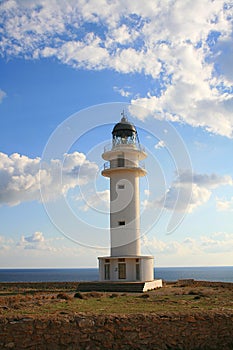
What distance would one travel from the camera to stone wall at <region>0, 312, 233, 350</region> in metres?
9.67

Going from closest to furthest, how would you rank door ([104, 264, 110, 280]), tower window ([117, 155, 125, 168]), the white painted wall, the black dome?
the white painted wall < door ([104, 264, 110, 280]) < tower window ([117, 155, 125, 168]) < the black dome

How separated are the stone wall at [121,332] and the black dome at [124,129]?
18.0 metres

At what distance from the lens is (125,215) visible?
84.0 ft

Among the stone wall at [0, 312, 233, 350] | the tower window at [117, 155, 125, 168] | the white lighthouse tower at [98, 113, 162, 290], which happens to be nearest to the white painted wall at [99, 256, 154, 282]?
the white lighthouse tower at [98, 113, 162, 290]

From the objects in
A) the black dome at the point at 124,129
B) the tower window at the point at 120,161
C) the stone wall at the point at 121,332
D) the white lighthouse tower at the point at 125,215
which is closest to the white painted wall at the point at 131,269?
the white lighthouse tower at the point at 125,215

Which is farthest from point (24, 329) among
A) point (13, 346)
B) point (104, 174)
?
point (104, 174)

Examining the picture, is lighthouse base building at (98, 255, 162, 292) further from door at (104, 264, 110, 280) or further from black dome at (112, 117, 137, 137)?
black dome at (112, 117, 137, 137)

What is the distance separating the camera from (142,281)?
78.7ft

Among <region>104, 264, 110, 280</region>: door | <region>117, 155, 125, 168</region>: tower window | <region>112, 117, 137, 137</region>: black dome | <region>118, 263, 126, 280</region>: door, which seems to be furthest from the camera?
<region>112, 117, 137, 137</region>: black dome

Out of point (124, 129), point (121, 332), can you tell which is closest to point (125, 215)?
point (124, 129)

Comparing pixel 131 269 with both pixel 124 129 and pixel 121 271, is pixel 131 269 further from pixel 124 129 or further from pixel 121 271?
pixel 124 129

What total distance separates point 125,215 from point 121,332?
15576 millimetres

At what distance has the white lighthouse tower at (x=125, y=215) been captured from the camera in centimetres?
2480

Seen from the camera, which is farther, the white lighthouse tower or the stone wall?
the white lighthouse tower
